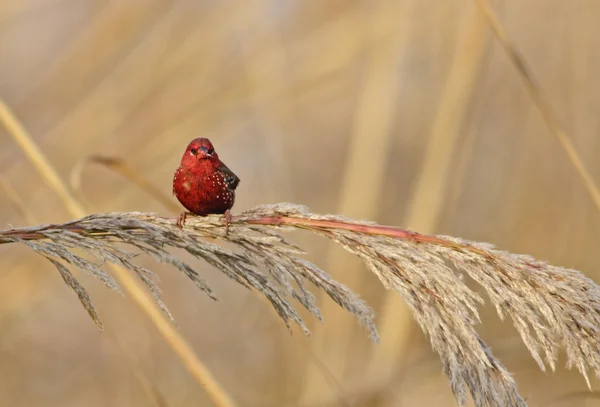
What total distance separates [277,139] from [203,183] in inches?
53.6

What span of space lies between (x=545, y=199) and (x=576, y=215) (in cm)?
27

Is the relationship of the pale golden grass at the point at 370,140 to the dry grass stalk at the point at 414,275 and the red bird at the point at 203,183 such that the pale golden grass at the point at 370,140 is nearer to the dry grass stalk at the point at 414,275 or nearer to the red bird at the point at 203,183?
the red bird at the point at 203,183

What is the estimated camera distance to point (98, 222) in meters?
1.34

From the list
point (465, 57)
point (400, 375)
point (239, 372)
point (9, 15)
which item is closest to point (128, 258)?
point (400, 375)

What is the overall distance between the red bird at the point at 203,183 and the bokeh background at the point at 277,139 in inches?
21.4

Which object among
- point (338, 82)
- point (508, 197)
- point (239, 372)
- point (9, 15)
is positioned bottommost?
point (239, 372)

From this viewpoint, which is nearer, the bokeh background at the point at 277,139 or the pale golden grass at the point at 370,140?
the bokeh background at the point at 277,139

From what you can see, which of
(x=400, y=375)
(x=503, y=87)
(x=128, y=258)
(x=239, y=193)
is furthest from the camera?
(x=239, y=193)

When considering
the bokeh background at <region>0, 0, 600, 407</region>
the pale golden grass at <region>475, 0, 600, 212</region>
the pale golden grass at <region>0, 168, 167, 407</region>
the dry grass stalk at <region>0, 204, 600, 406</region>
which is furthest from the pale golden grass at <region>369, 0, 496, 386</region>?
the dry grass stalk at <region>0, 204, 600, 406</region>

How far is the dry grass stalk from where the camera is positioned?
121 centimetres

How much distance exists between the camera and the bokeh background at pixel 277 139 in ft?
8.43

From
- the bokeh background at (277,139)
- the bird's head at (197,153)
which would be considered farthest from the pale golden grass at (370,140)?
the bird's head at (197,153)

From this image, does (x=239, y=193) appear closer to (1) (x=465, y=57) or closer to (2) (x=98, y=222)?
(1) (x=465, y=57)

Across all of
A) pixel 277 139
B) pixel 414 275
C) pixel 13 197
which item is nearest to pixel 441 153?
pixel 277 139
